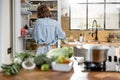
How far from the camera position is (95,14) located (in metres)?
7.57

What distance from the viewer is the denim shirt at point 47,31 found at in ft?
16.4

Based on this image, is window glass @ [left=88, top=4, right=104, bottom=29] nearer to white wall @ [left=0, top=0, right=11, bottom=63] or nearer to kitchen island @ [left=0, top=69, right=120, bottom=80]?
white wall @ [left=0, top=0, right=11, bottom=63]

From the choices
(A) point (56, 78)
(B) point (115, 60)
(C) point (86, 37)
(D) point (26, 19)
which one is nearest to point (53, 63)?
(A) point (56, 78)

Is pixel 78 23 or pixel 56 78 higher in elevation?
pixel 78 23

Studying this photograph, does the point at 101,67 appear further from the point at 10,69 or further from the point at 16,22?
the point at 16,22

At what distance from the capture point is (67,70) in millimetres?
2684

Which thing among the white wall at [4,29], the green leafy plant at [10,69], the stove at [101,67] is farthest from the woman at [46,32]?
the green leafy plant at [10,69]

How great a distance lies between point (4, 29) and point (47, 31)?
0.87 m

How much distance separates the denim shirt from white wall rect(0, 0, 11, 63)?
663 mm

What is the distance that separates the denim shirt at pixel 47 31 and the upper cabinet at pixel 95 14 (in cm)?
257

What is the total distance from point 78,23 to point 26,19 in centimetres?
221

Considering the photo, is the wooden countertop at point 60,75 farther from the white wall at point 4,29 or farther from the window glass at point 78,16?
the window glass at point 78,16

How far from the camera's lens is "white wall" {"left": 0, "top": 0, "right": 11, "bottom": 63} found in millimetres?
4445

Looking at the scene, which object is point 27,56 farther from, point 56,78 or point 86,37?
point 86,37
